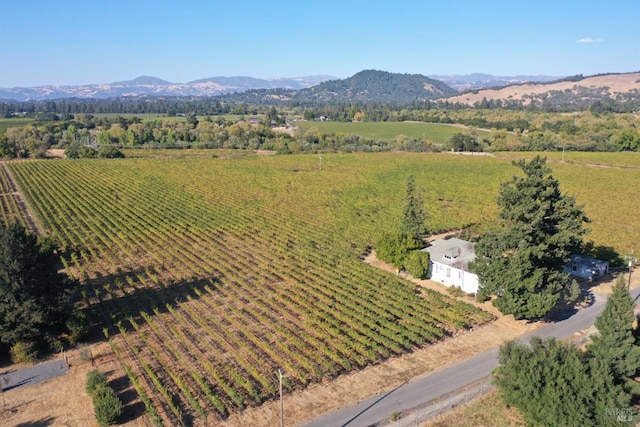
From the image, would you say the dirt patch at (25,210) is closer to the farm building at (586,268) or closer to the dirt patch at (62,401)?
the dirt patch at (62,401)


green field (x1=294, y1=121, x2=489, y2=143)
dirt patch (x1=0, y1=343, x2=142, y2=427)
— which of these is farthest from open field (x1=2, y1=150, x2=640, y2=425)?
green field (x1=294, y1=121, x2=489, y2=143)

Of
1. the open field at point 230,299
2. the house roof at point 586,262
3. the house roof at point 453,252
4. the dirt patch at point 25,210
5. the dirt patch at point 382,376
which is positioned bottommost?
the dirt patch at point 382,376

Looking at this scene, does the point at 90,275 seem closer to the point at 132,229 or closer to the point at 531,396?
the point at 132,229

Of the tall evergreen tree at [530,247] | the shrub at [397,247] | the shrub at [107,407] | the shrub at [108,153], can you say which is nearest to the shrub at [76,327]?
the shrub at [107,407]

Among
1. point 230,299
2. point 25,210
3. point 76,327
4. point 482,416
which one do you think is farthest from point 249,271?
point 25,210

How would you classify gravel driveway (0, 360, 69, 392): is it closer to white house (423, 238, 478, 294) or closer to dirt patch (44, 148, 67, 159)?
white house (423, 238, 478, 294)

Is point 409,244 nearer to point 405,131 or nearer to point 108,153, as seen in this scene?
point 108,153
